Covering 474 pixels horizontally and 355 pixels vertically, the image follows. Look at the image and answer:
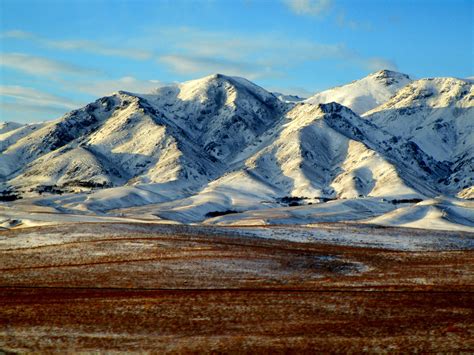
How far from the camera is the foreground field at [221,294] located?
1431 inches

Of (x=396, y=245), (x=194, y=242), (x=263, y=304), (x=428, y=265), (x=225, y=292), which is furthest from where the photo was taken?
(x=396, y=245)

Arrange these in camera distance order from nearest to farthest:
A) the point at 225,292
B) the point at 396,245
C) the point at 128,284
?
the point at 225,292 < the point at 128,284 < the point at 396,245

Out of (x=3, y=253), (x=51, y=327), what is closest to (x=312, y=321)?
(x=51, y=327)

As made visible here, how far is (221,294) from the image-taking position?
157 feet

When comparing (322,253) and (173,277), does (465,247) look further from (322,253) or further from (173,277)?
(173,277)

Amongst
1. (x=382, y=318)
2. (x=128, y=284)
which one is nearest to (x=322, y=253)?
(x=128, y=284)

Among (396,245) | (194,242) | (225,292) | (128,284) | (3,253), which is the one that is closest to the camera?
(225,292)

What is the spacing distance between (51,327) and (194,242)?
38.2 m

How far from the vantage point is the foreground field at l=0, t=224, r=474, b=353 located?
119 ft

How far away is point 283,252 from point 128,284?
2220 centimetres

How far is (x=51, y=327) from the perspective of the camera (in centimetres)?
3894

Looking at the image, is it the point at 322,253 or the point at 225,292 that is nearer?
the point at 225,292

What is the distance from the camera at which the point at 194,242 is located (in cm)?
7669

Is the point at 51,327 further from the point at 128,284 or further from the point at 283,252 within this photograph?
the point at 283,252
